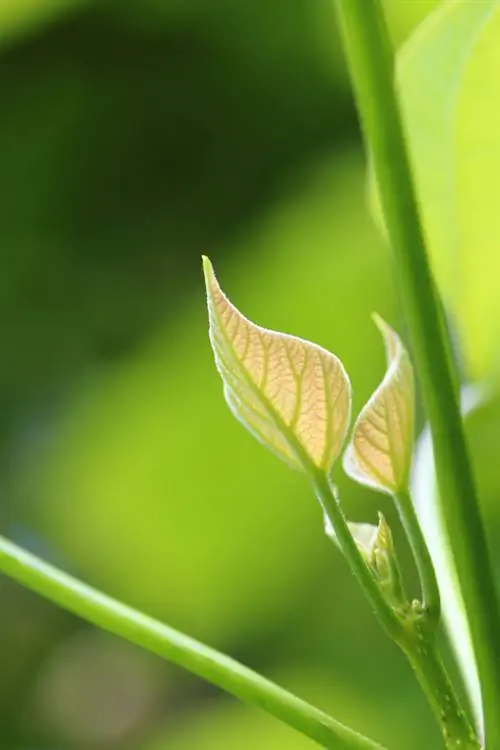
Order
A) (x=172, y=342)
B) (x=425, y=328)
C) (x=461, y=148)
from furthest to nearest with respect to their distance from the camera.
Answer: (x=172, y=342) < (x=461, y=148) < (x=425, y=328)

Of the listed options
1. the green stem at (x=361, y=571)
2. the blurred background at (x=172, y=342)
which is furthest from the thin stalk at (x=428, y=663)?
the blurred background at (x=172, y=342)

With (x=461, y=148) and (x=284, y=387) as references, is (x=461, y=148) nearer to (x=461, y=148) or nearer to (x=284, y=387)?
(x=461, y=148)

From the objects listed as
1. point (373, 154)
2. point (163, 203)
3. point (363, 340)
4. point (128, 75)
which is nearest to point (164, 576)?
point (363, 340)

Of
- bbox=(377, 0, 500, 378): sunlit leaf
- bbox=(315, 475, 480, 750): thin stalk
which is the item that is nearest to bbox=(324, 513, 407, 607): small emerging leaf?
bbox=(315, 475, 480, 750): thin stalk

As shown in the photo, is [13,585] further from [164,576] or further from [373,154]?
[373,154]

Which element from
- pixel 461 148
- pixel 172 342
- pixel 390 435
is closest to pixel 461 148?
pixel 461 148

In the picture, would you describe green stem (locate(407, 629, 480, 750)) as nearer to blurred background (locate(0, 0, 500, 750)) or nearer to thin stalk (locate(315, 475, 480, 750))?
thin stalk (locate(315, 475, 480, 750))

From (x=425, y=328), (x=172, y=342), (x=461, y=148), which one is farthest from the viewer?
(x=172, y=342)
